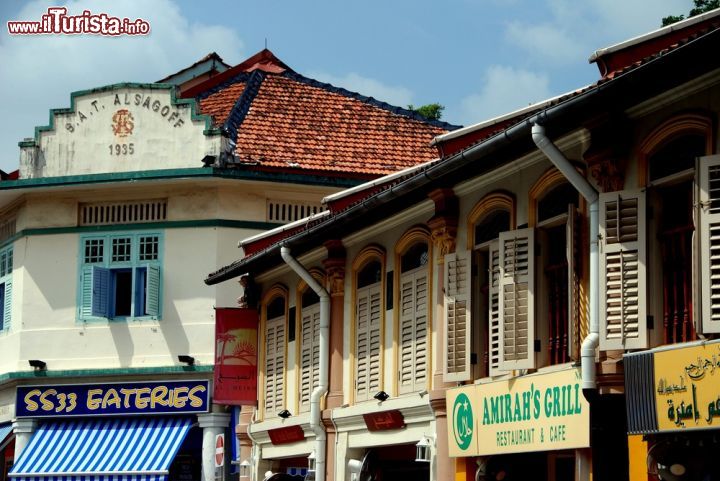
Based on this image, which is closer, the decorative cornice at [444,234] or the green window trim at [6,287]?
the decorative cornice at [444,234]

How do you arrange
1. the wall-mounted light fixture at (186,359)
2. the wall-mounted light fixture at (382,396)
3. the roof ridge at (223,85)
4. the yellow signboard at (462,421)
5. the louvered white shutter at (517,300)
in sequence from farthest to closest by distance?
the roof ridge at (223,85), the wall-mounted light fixture at (186,359), the wall-mounted light fixture at (382,396), the yellow signboard at (462,421), the louvered white shutter at (517,300)

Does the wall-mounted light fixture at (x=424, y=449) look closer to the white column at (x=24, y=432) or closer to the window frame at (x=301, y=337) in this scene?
the window frame at (x=301, y=337)

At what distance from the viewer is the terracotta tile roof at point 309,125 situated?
30.6 m

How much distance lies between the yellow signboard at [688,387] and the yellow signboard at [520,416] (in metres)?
1.64

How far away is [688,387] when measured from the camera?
1366 cm

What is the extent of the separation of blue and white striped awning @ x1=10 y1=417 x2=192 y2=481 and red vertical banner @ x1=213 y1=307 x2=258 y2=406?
9.43 feet

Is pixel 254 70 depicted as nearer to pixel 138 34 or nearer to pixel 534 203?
pixel 138 34

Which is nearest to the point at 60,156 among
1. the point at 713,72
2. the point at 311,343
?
the point at 311,343

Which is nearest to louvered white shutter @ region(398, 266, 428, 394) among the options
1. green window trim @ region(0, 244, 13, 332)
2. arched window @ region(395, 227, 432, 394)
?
arched window @ region(395, 227, 432, 394)

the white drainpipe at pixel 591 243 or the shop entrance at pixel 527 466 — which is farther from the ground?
the white drainpipe at pixel 591 243

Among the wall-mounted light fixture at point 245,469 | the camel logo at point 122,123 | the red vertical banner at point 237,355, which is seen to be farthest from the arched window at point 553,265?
the camel logo at point 122,123

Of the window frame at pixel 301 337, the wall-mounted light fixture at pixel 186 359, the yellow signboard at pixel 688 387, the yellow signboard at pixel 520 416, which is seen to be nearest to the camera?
the yellow signboard at pixel 688 387

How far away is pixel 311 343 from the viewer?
2398 centimetres

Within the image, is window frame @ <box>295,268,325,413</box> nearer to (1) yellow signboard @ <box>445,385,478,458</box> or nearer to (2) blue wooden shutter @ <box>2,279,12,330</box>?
(1) yellow signboard @ <box>445,385,478,458</box>
